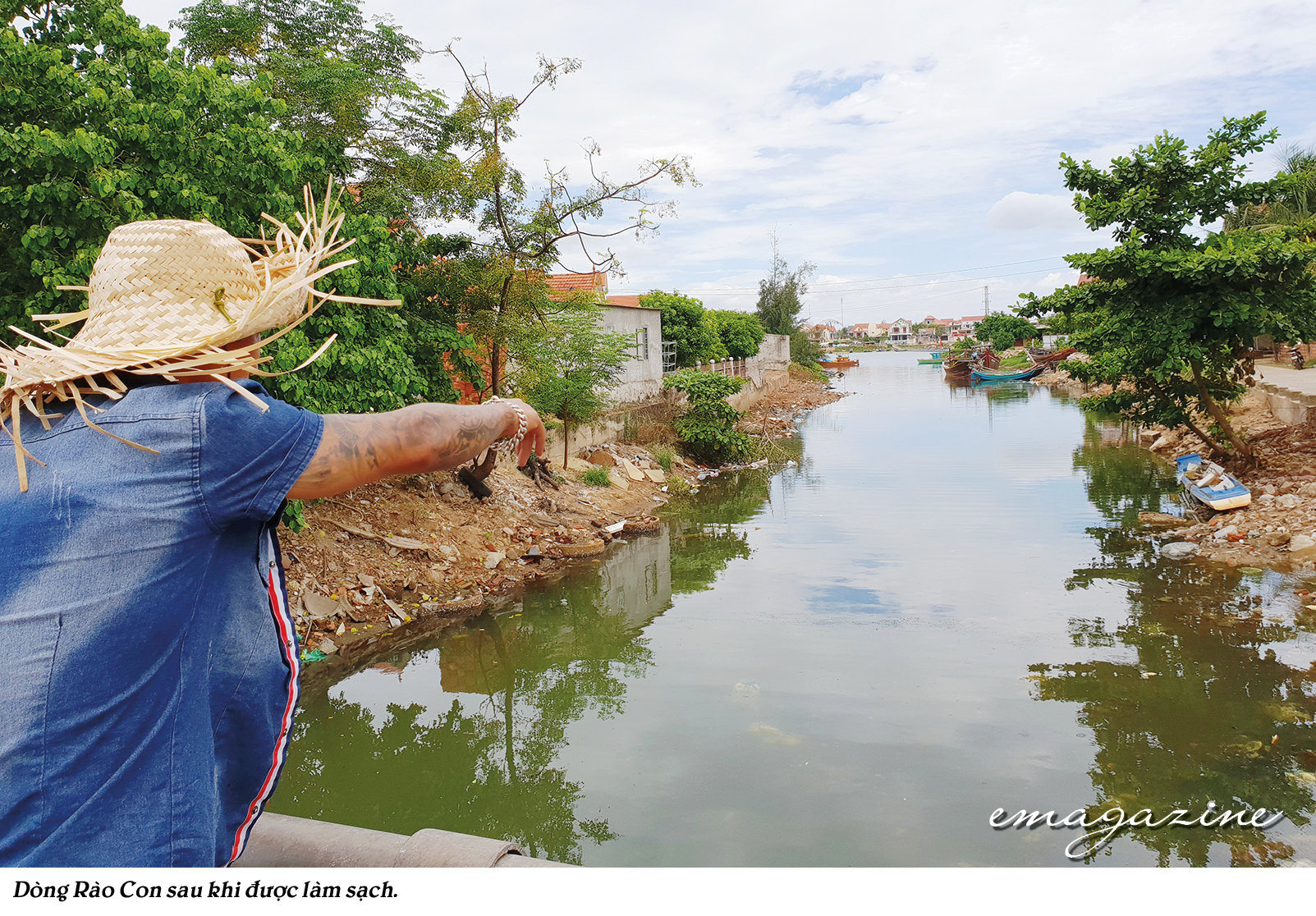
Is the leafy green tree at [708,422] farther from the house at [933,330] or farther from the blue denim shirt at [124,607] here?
the house at [933,330]

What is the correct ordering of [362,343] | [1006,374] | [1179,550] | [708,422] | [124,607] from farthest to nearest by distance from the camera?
1. [1006,374]
2. [708,422]
3. [1179,550]
4. [362,343]
5. [124,607]

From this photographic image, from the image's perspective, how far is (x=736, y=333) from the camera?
3027cm

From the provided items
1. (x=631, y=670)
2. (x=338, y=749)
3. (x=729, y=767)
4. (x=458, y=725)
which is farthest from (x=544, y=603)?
(x=729, y=767)

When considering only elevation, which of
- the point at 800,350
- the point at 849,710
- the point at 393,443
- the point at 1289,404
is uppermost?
the point at 800,350

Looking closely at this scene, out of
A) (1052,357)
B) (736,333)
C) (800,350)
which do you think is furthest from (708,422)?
(1052,357)

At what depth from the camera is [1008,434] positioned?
64.7ft

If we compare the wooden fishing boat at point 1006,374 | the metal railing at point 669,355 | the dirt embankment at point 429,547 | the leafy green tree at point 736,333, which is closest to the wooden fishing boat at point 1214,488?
the dirt embankment at point 429,547

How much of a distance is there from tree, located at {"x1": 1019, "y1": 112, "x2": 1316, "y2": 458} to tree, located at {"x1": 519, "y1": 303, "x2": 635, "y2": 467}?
6.27 meters

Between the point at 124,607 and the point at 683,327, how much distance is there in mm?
23225

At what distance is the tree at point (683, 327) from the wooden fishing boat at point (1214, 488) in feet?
48.9

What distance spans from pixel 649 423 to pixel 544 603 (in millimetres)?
8482

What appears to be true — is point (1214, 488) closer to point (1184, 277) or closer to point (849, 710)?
point (1184, 277)

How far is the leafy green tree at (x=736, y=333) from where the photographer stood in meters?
29.5

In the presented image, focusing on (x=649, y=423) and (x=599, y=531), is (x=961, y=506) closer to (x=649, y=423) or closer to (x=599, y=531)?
(x=599, y=531)
